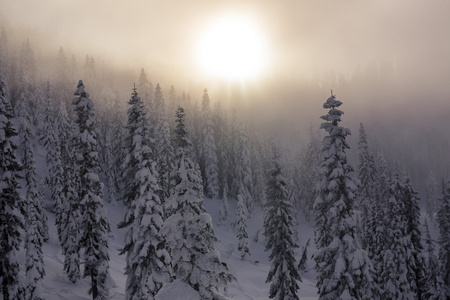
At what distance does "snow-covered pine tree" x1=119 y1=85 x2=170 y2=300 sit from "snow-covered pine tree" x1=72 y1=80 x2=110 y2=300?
9.13 feet

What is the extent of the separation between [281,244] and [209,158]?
50.6 meters

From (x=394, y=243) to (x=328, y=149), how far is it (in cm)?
1896

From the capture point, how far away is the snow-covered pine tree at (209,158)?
246ft

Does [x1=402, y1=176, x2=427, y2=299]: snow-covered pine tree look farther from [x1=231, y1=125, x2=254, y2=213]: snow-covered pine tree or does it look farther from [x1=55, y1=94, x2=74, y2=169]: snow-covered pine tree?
[x1=55, y1=94, x2=74, y2=169]: snow-covered pine tree

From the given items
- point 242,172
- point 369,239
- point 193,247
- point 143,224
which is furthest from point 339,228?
point 242,172

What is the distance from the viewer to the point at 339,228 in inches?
706

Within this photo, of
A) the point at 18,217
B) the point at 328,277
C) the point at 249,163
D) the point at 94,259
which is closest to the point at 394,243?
the point at 328,277

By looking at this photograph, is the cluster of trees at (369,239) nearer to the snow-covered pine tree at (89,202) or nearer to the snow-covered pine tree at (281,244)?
the snow-covered pine tree at (281,244)

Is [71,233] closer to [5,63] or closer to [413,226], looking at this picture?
[413,226]

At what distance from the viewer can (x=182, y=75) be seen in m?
180

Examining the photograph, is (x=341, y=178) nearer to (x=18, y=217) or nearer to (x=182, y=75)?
(x=18, y=217)

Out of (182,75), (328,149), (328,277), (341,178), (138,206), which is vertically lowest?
(328,277)

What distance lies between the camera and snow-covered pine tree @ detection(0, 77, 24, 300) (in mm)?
18406

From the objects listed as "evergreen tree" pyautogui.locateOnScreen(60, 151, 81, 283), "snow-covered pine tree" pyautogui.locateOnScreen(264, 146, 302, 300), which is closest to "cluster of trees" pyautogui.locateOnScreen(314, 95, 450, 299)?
"snow-covered pine tree" pyautogui.locateOnScreen(264, 146, 302, 300)
